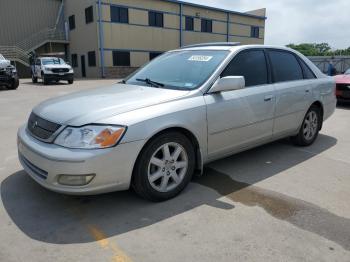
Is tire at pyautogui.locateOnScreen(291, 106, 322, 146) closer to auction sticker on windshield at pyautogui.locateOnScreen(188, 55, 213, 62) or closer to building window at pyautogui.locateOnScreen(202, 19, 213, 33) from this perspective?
auction sticker on windshield at pyautogui.locateOnScreen(188, 55, 213, 62)

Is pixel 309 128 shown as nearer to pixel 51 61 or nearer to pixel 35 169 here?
pixel 35 169

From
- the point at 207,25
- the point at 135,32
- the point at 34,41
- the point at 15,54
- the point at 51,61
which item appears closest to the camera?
the point at 51,61

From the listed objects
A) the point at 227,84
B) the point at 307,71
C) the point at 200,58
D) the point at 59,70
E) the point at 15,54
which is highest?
the point at 15,54

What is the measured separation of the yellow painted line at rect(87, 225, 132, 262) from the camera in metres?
2.52

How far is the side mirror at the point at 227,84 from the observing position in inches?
145

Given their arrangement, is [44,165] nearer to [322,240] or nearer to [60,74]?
[322,240]

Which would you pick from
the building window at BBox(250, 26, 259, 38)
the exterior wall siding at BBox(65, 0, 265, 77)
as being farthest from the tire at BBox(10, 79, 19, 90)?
the building window at BBox(250, 26, 259, 38)

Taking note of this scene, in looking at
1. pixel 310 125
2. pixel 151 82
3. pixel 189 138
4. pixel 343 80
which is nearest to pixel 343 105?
pixel 343 80

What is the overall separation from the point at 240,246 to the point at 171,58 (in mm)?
2756

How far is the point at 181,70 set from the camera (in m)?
4.12

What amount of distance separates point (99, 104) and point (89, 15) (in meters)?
28.1

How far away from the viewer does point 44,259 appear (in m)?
2.50

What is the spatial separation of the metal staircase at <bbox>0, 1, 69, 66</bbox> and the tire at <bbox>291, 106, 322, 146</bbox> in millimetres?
29614

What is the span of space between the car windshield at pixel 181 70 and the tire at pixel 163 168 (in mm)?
705
